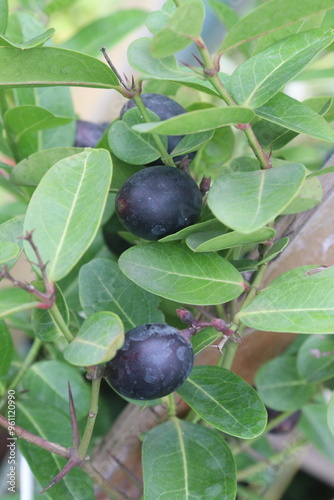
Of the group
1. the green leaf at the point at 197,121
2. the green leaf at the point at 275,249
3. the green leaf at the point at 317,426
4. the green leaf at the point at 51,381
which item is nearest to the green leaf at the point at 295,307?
the green leaf at the point at 275,249

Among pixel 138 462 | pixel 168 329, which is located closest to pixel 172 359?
pixel 168 329

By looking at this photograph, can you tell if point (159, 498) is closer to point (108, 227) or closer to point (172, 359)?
point (172, 359)

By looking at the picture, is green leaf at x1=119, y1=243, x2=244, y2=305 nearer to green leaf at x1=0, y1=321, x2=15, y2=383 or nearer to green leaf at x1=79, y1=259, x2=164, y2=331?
green leaf at x1=79, y1=259, x2=164, y2=331

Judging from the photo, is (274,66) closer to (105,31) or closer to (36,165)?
(36,165)

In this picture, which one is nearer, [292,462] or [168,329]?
[168,329]

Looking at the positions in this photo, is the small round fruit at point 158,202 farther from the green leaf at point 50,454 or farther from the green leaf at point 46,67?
the green leaf at point 50,454

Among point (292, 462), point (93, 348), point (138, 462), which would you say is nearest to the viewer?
point (93, 348)

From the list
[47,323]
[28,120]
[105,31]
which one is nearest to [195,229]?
[47,323]
